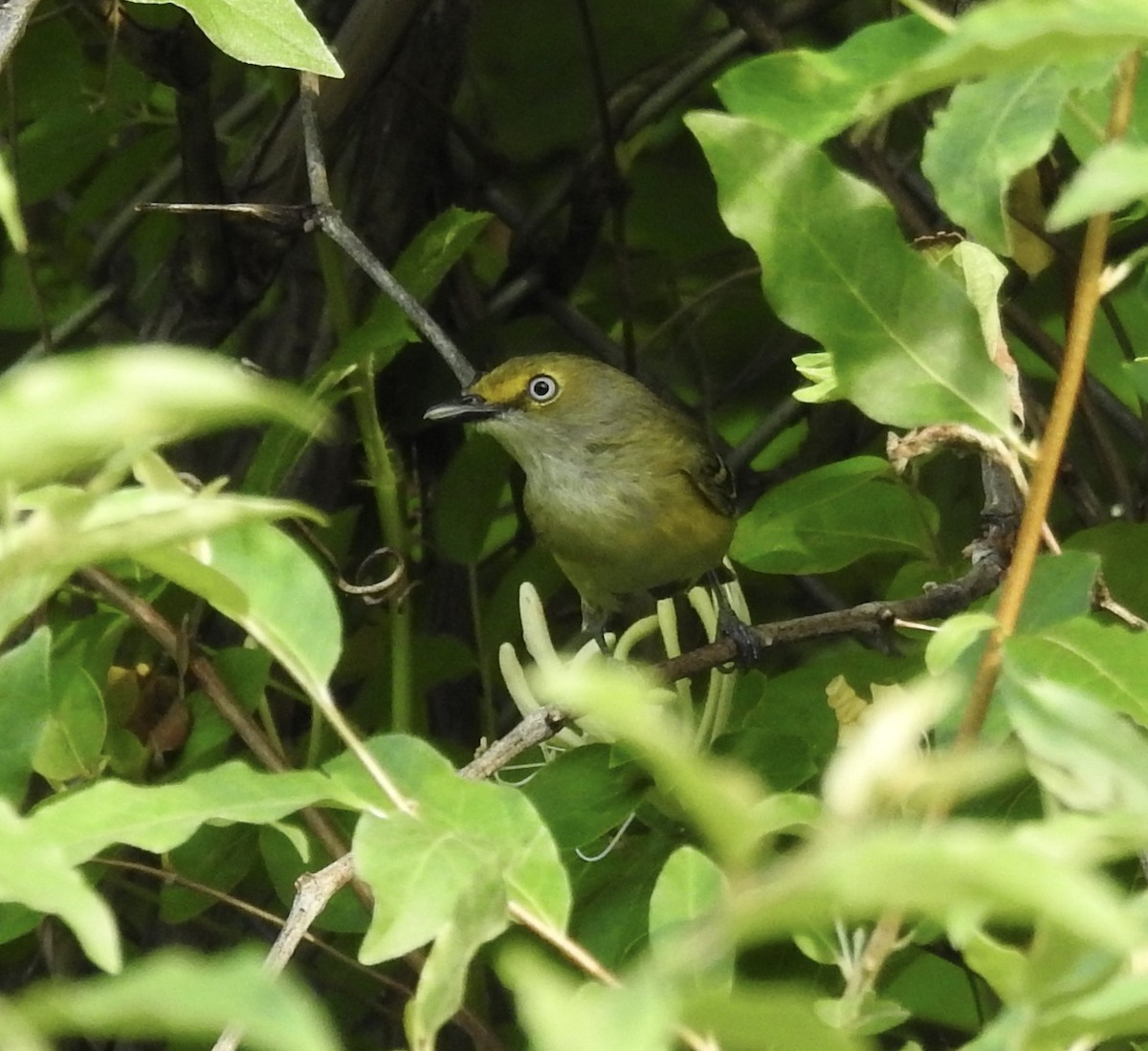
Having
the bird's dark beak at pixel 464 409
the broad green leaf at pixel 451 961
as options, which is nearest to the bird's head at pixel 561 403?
the bird's dark beak at pixel 464 409

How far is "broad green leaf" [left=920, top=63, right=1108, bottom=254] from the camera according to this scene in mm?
1509

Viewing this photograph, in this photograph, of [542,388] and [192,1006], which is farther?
[542,388]

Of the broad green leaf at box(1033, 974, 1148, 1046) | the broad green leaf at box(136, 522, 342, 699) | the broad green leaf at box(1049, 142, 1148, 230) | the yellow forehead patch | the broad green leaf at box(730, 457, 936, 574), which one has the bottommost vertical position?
the yellow forehead patch

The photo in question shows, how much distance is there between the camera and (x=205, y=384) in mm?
831

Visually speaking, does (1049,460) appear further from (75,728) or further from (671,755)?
(75,728)

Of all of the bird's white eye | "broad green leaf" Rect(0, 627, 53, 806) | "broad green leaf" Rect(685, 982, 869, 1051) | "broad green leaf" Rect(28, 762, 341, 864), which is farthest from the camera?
the bird's white eye

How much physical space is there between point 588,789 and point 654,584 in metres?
2.09

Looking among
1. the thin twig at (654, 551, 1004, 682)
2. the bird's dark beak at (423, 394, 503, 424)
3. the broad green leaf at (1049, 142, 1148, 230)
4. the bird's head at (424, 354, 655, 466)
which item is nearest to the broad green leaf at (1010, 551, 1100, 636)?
the thin twig at (654, 551, 1004, 682)

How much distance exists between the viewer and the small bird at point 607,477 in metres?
4.22

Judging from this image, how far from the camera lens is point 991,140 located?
5.08 ft

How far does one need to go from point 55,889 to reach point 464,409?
9.43 ft

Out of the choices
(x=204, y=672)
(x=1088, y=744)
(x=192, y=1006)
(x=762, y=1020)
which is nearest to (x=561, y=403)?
(x=204, y=672)

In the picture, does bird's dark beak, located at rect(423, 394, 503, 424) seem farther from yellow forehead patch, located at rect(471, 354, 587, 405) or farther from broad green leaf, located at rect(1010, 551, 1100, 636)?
broad green leaf, located at rect(1010, 551, 1100, 636)

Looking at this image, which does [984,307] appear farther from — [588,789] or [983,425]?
[588,789]
